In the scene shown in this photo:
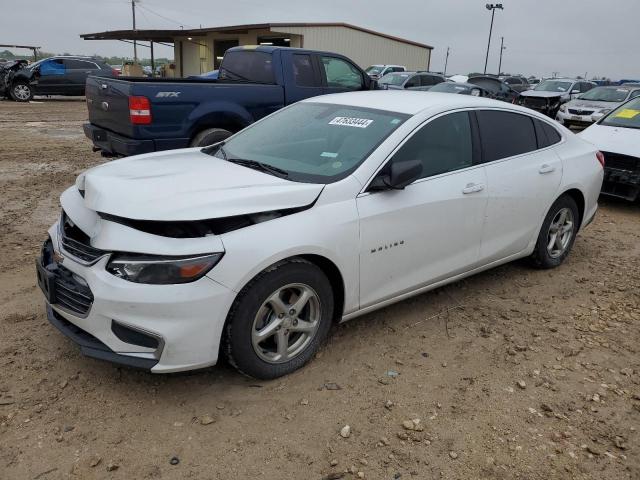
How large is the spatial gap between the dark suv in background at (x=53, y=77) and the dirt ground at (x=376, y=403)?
60.4ft

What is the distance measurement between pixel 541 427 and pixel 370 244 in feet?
4.55

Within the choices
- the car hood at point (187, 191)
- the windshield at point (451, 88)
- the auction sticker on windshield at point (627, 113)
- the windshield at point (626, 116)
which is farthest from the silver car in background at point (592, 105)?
the car hood at point (187, 191)

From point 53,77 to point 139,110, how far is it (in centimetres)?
1677

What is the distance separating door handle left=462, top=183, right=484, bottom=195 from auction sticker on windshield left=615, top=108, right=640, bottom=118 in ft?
18.7

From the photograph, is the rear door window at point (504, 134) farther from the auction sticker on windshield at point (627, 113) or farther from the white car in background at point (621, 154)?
the auction sticker on windshield at point (627, 113)

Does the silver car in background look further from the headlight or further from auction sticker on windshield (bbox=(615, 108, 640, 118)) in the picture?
the headlight

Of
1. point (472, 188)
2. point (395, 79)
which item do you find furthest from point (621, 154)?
point (395, 79)

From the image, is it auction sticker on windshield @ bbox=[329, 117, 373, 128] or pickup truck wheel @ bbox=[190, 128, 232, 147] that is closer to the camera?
auction sticker on windshield @ bbox=[329, 117, 373, 128]

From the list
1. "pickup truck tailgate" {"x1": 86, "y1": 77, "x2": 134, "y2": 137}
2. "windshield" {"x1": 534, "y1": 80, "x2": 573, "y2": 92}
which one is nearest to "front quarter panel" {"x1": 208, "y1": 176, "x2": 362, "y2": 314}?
"pickup truck tailgate" {"x1": 86, "y1": 77, "x2": 134, "y2": 137}

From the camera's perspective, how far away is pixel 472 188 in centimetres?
397

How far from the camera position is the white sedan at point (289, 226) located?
Result: 2777 millimetres

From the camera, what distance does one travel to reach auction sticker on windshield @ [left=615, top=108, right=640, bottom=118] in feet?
27.2

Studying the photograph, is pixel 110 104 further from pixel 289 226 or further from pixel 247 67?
pixel 289 226

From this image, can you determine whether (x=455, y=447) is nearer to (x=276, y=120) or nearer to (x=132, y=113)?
(x=276, y=120)
